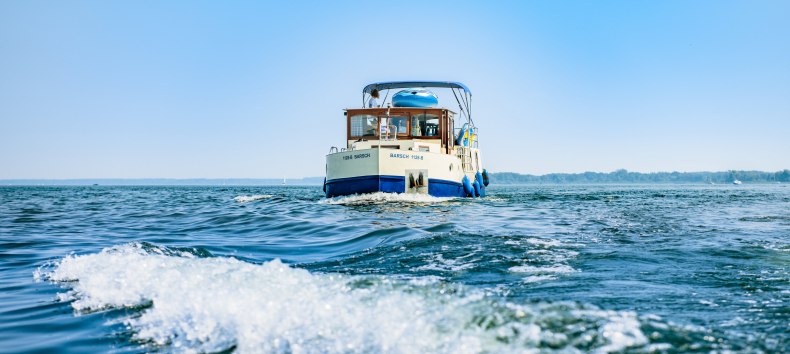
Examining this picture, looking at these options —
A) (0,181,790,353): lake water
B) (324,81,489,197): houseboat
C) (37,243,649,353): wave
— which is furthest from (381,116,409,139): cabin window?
(37,243,649,353): wave

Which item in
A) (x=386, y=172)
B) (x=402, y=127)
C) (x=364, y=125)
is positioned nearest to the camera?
(x=386, y=172)

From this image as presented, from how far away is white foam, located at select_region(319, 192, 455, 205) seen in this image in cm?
1808

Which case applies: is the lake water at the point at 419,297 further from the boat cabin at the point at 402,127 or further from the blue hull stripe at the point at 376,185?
the boat cabin at the point at 402,127

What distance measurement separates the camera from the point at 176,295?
4168 mm

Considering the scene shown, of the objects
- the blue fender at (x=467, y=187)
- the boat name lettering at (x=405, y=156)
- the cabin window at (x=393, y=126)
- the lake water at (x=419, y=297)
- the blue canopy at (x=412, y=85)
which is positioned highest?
the blue canopy at (x=412, y=85)

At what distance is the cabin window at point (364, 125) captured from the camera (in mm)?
22000

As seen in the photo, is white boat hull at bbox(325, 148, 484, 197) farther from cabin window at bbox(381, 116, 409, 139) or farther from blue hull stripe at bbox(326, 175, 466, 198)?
cabin window at bbox(381, 116, 409, 139)

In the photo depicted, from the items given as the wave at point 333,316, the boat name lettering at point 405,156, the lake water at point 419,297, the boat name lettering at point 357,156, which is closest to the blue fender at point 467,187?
the boat name lettering at point 405,156

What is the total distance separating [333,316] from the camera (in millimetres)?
3494

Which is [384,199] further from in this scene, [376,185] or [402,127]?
[402,127]

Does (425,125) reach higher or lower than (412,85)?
lower

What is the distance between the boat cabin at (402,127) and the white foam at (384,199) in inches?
105

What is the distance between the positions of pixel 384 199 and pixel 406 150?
7.52ft

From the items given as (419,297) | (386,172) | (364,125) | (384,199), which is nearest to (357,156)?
(386,172)
